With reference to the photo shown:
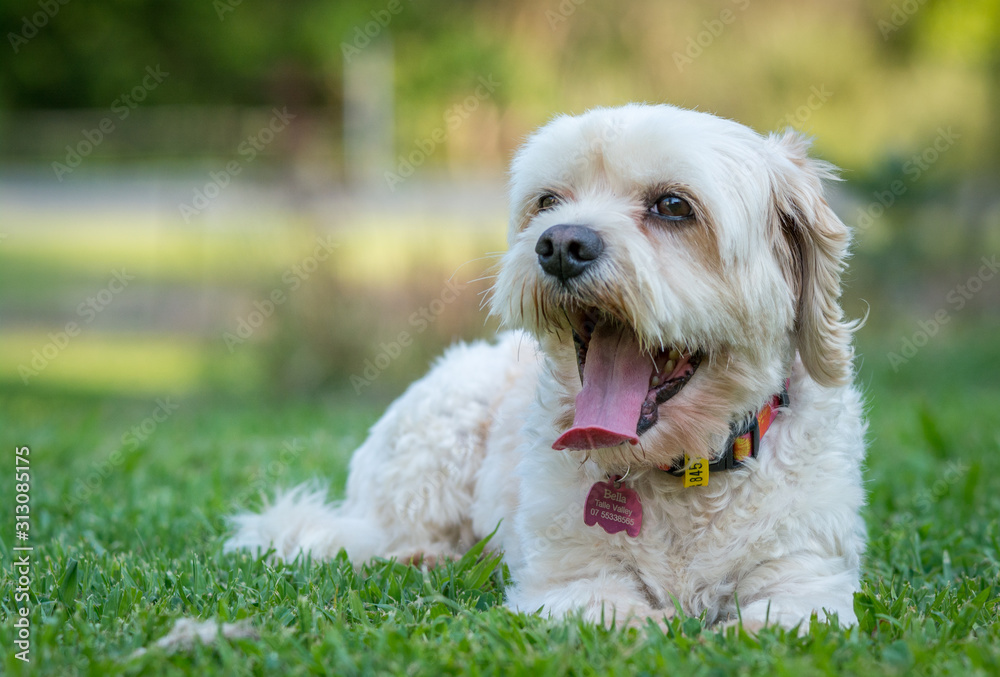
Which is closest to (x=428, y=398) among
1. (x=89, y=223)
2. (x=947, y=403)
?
(x=947, y=403)

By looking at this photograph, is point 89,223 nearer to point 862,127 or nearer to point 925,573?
point 862,127

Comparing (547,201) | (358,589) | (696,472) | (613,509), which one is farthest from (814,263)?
(358,589)

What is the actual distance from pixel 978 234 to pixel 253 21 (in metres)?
23.5

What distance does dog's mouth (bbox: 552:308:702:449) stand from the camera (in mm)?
2869

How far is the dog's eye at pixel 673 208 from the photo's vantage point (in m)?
2.96

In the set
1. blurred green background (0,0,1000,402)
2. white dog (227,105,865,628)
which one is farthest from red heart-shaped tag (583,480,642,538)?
blurred green background (0,0,1000,402)

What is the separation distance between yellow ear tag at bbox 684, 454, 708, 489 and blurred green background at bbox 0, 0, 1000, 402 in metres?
1.53

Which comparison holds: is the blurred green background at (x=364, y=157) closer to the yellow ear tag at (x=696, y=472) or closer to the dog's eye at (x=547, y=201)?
the dog's eye at (x=547, y=201)

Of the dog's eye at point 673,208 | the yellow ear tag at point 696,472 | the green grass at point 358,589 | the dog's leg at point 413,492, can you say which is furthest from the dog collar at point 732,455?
the dog's leg at point 413,492

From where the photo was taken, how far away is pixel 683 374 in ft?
9.78

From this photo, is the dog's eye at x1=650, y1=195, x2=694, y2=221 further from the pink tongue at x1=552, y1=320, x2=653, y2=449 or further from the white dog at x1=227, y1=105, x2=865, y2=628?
the pink tongue at x1=552, y1=320, x2=653, y2=449

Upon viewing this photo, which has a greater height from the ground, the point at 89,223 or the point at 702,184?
the point at 89,223

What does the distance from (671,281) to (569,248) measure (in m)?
0.31

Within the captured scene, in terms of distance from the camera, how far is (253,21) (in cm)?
2922
